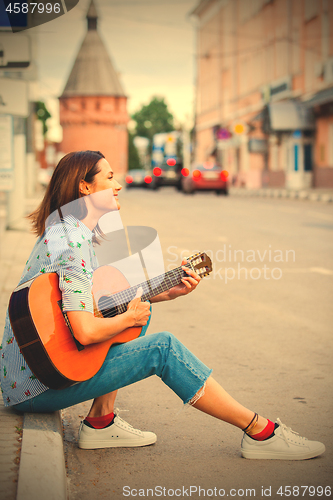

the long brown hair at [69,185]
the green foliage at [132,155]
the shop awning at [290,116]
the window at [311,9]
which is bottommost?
the long brown hair at [69,185]

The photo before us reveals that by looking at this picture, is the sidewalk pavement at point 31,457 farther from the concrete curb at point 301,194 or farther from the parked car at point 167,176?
the parked car at point 167,176

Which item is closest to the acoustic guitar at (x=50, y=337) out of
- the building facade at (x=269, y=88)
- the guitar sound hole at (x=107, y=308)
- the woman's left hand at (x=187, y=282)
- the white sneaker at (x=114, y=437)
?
the guitar sound hole at (x=107, y=308)

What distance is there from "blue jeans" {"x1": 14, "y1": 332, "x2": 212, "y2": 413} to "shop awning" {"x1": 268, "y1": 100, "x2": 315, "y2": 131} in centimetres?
3131

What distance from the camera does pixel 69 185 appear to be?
2.96 m

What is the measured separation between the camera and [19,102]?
1159cm

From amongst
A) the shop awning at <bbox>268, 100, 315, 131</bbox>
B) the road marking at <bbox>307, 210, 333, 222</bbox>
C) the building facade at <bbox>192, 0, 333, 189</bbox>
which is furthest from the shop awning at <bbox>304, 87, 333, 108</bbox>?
the road marking at <bbox>307, 210, 333, 222</bbox>

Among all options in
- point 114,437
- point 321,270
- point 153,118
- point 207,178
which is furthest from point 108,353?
point 153,118

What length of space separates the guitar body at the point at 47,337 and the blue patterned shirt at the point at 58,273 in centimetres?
8

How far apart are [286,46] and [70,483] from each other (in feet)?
119

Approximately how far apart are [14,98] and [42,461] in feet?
32.4

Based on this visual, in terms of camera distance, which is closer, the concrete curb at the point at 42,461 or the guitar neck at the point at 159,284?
the concrete curb at the point at 42,461

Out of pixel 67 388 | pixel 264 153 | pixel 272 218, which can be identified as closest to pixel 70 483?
pixel 67 388

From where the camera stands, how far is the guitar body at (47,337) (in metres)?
2.76

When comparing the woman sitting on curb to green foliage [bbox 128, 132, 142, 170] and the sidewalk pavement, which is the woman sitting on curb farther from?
green foliage [bbox 128, 132, 142, 170]
